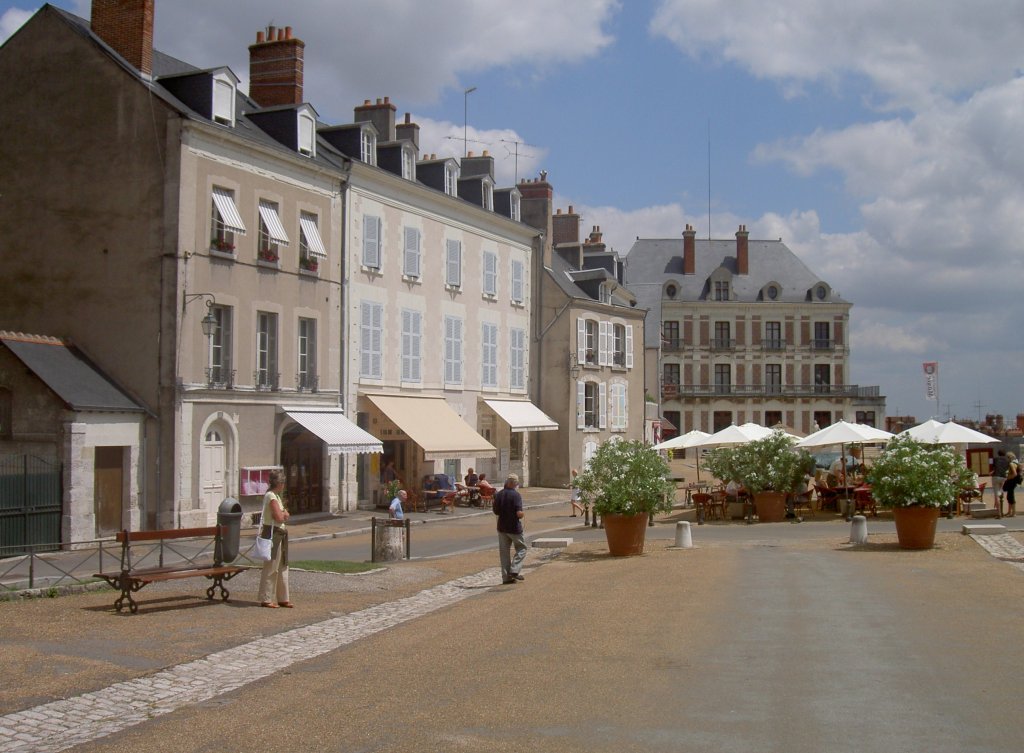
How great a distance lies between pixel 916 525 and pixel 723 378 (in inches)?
2052

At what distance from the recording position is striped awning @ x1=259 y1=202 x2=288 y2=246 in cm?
2409

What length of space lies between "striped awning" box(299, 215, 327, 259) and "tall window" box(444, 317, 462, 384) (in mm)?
6737

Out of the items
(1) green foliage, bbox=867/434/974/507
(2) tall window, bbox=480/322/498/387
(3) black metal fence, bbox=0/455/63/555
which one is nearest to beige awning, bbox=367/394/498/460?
(2) tall window, bbox=480/322/498/387

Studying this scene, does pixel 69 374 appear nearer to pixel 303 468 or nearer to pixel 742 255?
pixel 303 468

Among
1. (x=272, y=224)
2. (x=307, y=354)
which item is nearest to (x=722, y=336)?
(x=307, y=354)

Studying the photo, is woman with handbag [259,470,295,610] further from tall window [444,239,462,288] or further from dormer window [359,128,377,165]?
tall window [444,239,462,288]

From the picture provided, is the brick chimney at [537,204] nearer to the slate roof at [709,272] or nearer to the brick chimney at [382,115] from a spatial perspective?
the brick chimney at [382,115]

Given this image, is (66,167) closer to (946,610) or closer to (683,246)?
(946,610)

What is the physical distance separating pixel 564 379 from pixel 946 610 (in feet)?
90.2

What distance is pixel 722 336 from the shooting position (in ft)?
222

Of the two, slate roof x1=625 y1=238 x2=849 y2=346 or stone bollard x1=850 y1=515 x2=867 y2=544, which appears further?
slate roof x1=625 y1=238 x2=849 y2=346

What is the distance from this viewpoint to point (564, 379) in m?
37.7

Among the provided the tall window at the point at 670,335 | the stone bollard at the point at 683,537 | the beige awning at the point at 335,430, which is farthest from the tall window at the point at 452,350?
the tall window at the point at 670,335

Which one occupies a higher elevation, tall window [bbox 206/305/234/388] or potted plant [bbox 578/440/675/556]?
tall window [bbox 206/305/234/388]
